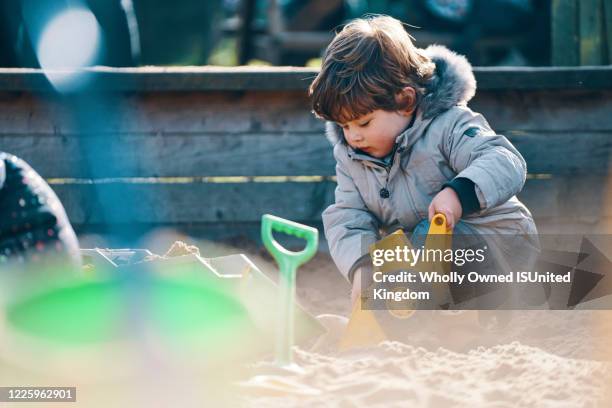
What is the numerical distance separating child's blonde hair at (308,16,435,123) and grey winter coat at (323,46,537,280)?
12 centimetres

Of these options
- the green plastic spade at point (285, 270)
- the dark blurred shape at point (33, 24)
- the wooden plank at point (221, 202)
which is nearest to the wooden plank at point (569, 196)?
the wooden plank at point (221, 202)

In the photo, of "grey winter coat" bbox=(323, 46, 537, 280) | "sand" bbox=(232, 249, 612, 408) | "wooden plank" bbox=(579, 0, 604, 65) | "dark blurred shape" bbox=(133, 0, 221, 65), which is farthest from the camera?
"dark blurred shape" bbox=(133, 0, 221, 65)

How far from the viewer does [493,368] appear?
214 centimetres

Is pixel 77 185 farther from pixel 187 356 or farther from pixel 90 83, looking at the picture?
pixel 187 356

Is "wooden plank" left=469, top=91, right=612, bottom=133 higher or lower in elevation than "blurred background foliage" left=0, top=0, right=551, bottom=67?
lower

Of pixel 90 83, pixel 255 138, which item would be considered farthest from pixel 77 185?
→ pixel 255 138

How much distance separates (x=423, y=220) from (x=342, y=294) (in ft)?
2.00

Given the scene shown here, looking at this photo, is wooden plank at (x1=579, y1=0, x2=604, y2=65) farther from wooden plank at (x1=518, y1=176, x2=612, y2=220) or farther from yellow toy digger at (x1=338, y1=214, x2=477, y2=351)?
yellow toy digger at (x1=338, y1=214, x2=477, y2=351)

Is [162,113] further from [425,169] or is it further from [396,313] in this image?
[396,313]

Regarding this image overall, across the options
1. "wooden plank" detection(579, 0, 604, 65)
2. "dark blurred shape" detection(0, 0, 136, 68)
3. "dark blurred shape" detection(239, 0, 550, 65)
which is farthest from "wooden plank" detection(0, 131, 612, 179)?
"dark blurred shape" detection(239, 0, 550, 65)

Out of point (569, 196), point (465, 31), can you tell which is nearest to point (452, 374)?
point (569, 196)

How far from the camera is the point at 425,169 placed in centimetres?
280

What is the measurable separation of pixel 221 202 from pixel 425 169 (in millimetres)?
1078

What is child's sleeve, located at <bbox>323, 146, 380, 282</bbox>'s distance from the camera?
9.16ft
